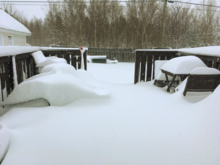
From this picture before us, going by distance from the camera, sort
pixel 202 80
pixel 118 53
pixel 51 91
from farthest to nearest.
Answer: pixel 118 53 → pixel 202 80 → pixel 51 91

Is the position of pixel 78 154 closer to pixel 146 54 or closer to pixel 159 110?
pixel 159 110

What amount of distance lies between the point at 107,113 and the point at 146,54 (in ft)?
11.2

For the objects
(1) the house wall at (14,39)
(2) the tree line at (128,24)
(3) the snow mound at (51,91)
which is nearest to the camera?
(3) the snow mound at (51,91)

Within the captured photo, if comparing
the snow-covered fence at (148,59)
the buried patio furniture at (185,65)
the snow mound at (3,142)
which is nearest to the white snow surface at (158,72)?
the snow-covered fence at (148,59)

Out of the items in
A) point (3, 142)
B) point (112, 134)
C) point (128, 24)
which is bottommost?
point (112, 134)

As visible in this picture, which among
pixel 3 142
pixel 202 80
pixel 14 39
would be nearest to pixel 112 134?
pixel 3 142

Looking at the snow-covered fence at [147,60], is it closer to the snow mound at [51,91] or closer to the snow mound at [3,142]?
the snow mound at [51,91]

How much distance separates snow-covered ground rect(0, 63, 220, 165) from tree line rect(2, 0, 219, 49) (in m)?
19.4

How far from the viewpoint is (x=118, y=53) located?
20.1 m

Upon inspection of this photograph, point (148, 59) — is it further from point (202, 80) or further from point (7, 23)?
point (7, 23)

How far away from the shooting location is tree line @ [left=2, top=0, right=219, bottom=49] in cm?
2098

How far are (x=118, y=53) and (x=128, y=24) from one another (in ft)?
13.9

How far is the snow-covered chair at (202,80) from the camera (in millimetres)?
3289

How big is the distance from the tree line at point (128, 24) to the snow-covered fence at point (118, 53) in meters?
2.49
